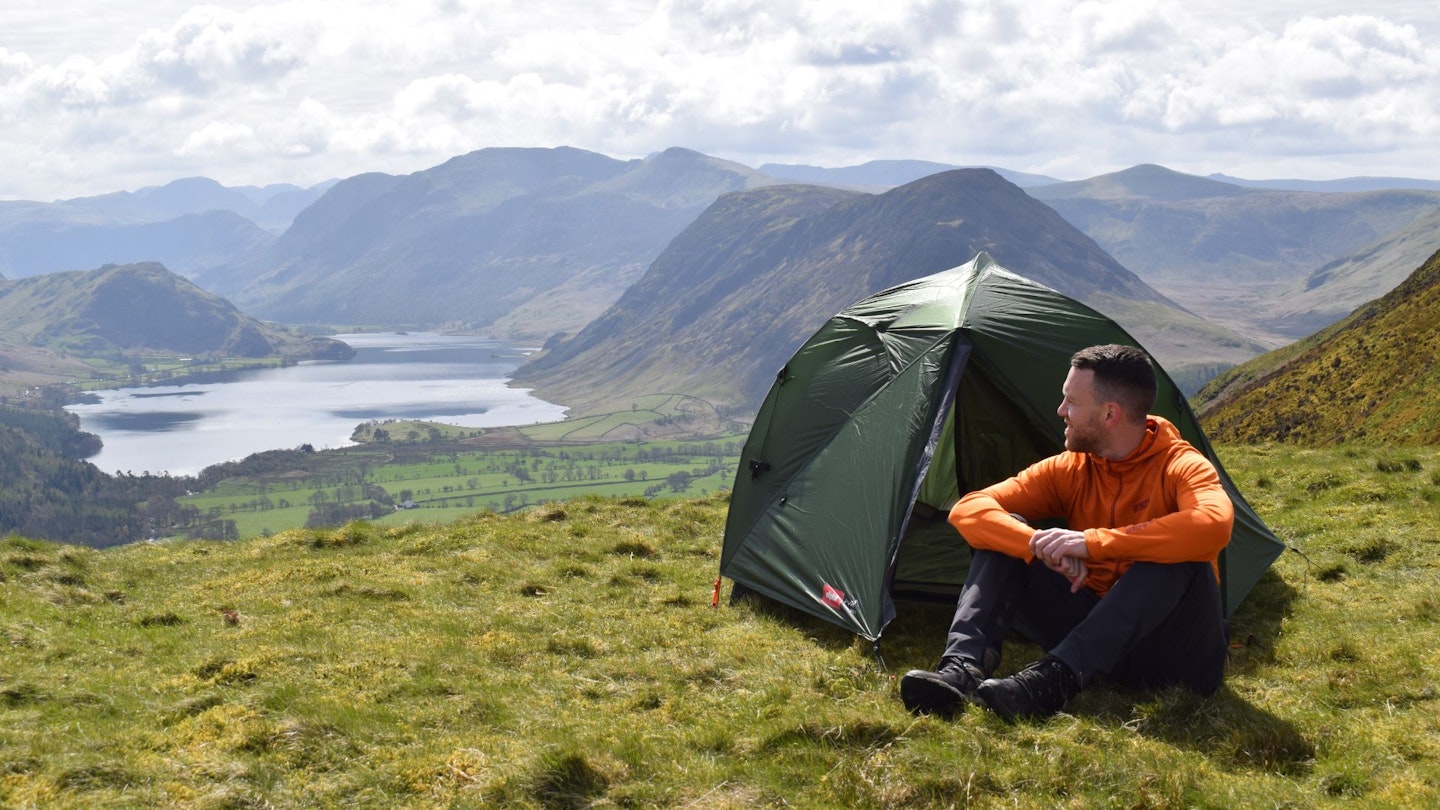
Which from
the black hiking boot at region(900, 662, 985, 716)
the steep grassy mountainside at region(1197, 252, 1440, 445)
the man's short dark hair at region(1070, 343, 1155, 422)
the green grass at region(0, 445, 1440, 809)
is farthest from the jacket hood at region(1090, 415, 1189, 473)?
the steep grassy mountainside at region(1197, 252, 1440, 445)

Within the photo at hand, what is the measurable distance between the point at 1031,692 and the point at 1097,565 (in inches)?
57.1

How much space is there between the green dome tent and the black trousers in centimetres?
193

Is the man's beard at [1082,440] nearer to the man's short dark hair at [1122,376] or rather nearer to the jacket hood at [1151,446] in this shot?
the jacket hood at [1151,446]

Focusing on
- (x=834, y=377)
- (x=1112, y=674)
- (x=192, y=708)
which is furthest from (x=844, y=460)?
(x=192, y=708)

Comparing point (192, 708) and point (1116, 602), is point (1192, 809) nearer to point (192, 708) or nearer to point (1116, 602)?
point (1116, 602)

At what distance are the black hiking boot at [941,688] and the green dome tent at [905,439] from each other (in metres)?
2.30

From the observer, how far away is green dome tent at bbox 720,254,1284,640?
35.4 feet

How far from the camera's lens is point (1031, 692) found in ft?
24.2

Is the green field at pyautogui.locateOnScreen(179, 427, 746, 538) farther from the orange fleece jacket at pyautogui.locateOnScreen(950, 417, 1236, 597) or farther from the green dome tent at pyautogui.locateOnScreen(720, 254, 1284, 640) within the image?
the orange fleece jacket at pyautogui.locateOnScreen(950, 417, 1236, 597)

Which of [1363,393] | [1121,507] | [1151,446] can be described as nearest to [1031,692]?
[1121,507]

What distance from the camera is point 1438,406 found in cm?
2362

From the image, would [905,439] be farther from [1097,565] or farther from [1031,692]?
[1031,692]

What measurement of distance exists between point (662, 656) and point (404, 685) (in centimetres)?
252

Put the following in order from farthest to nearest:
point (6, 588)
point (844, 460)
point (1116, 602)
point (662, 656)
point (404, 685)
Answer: point (6, 588)
point (844, 460)
point (662, 656)
point (404, 685)
point (1116, 602)
